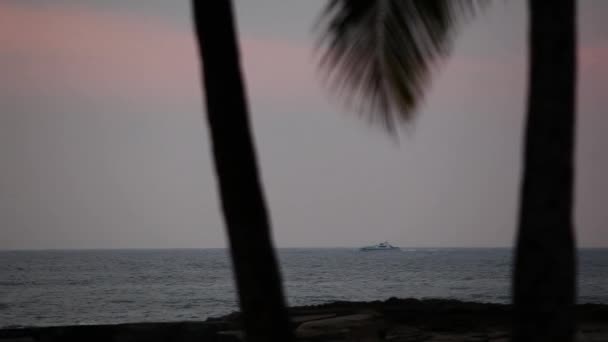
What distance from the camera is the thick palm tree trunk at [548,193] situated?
4.41 metres

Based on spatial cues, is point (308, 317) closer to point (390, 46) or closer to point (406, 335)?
point (406, 335)

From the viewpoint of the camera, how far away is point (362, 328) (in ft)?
35.7

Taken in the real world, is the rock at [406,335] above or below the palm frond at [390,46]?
below

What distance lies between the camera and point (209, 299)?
2162 inches

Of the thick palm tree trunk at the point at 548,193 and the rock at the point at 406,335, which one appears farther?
the rock at the point at 406,335

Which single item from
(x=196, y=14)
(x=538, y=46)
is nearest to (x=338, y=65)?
(x=196, y=14)

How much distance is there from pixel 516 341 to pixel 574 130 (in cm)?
129

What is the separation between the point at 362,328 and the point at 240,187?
21.6 ft

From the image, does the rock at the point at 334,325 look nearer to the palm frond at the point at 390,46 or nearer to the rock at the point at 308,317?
the rock at the point at 308,317

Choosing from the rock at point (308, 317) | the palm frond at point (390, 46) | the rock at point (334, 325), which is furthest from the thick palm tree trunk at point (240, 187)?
the rock at point (308, 317)

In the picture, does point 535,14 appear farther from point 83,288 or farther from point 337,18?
point 83,288

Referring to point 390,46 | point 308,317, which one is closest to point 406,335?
point 308,317

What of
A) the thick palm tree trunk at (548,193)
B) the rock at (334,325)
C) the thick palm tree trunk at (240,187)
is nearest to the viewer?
the thick palm tree trunk at (548,193)

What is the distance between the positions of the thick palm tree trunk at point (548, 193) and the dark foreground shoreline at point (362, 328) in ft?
18.7
